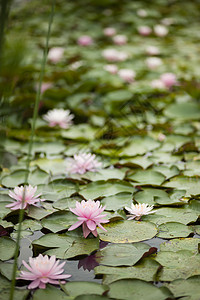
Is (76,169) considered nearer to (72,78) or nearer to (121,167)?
(121,167)

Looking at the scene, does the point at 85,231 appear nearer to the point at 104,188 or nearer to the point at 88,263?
the point at 88,263

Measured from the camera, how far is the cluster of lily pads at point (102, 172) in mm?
858

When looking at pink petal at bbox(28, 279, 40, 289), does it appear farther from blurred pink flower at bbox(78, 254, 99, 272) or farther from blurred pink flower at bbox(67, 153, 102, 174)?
blurred pink flower at bbox(67, 153, 102, 174)

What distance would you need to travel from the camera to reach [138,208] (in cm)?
108

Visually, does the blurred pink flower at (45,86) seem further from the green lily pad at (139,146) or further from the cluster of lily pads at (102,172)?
the green lily pad at (139,146)

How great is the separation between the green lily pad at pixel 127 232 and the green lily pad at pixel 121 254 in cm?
2

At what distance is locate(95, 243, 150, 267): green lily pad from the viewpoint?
0.90 meters

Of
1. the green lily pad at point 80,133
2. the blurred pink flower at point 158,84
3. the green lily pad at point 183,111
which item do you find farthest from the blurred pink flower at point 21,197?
the blurred pink flower at point 158,84

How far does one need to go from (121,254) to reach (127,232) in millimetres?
99

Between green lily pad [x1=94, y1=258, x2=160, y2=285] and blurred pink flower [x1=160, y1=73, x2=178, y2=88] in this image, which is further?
blurred pink flower [x1=160, y1=73, x2=178, y2=88]

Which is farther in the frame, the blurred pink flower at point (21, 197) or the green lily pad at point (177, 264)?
the blurred pink flower at point (21, 197)

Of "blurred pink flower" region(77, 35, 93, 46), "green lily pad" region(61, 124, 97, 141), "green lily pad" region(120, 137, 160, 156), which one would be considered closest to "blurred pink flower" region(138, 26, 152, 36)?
"blurred pink flower" region(77, 35, 93, 46)

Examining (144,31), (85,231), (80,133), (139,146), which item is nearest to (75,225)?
(85,231)

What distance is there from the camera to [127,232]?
1.02 meters
